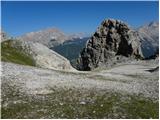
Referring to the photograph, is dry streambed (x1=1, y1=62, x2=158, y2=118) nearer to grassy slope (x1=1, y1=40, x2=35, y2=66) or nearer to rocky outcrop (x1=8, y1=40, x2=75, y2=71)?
grassy slope (x1=1, y1=40, x2=35, y2=66)

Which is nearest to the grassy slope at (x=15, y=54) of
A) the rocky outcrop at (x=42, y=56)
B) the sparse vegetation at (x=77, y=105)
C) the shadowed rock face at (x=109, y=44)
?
the rocky outcrop at (x=42, y=56)

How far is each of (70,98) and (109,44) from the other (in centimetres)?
14526

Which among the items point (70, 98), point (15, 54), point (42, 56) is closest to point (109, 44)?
point (42, 56)

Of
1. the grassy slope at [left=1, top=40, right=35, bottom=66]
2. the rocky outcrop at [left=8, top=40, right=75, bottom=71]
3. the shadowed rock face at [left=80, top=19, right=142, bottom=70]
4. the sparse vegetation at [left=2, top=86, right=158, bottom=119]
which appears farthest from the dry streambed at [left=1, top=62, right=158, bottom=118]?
the shadowed rock face at [left=80, top=19, right=142, bottom=70]

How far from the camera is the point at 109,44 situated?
180m

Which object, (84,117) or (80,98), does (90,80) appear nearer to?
(80,98)

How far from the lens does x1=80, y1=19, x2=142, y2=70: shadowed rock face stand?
177m

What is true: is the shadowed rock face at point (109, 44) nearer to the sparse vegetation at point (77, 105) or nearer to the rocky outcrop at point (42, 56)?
the rocky outcrop at point (42, 56)

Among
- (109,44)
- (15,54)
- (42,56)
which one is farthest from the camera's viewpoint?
(109,44)

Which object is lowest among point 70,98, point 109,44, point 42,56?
point 70,98

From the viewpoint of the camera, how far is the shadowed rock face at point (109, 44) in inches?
6969

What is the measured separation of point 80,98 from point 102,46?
145 metres

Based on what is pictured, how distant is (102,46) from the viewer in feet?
593

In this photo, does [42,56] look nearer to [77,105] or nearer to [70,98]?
[70,98]
